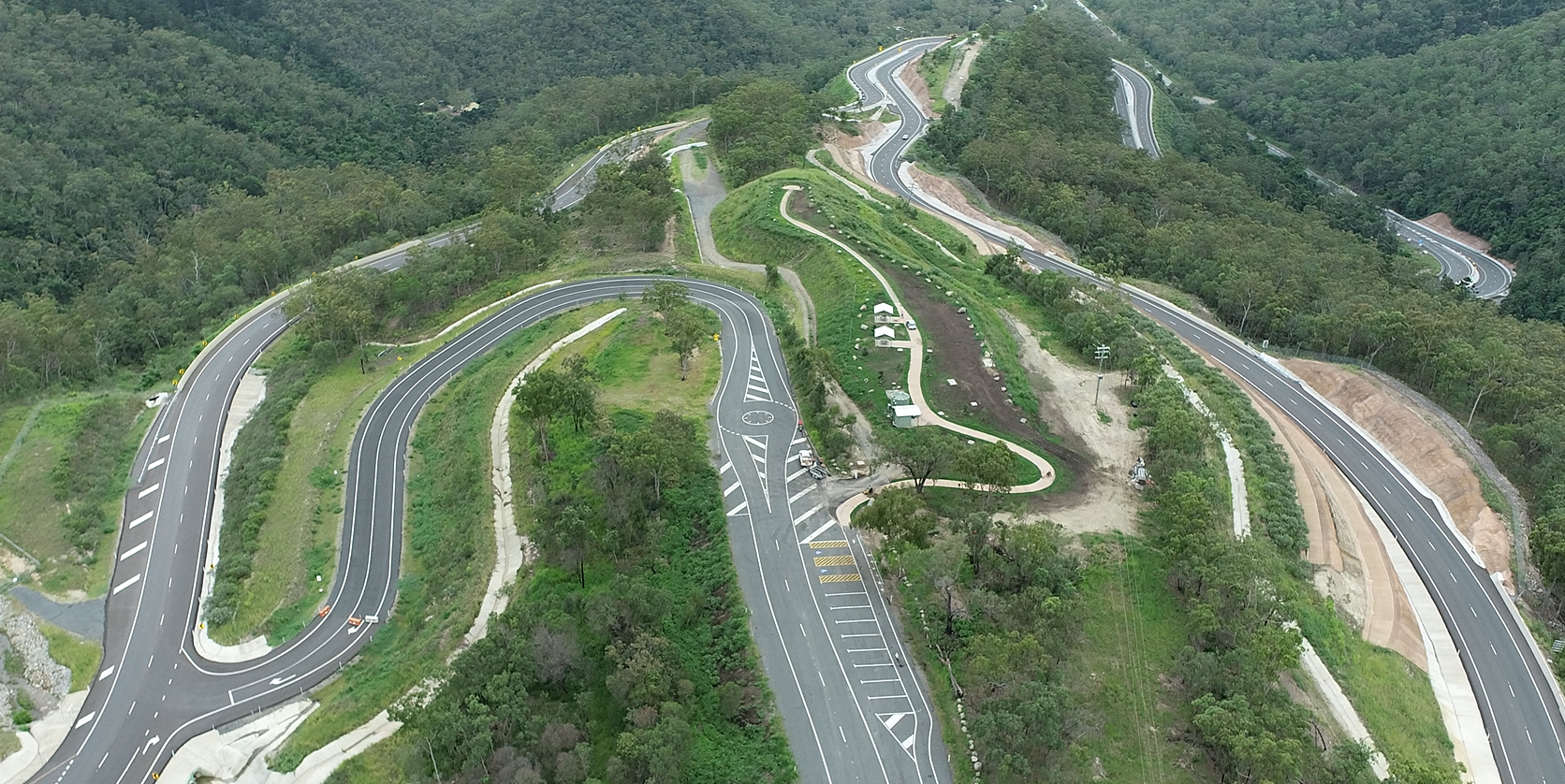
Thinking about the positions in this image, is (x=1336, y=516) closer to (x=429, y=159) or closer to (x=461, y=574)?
(x=461, y=574)

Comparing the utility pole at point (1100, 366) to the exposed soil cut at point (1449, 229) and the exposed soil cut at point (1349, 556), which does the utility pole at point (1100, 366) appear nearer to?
the exposed soil cut at point (1349, 556)

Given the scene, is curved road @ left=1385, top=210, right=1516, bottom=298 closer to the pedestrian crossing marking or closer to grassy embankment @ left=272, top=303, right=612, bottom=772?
the pedestrian crossing marking

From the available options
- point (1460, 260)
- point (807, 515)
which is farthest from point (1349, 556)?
point (1460, 260)

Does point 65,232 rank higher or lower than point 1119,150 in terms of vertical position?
higher

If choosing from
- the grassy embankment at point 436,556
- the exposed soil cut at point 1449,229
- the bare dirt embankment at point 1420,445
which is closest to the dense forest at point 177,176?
the grassy embankment at point 436,556

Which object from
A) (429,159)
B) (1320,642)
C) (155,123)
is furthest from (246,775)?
(429,159)

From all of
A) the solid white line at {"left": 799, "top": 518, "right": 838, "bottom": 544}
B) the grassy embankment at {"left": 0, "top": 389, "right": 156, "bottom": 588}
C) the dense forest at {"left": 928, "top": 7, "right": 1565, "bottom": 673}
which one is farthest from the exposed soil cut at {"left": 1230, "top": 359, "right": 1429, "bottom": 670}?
the grassy embankment at {"left": 0, "top": 389, "right": 156, "bottom": 588}

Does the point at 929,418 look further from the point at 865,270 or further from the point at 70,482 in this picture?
the point at 70,482
